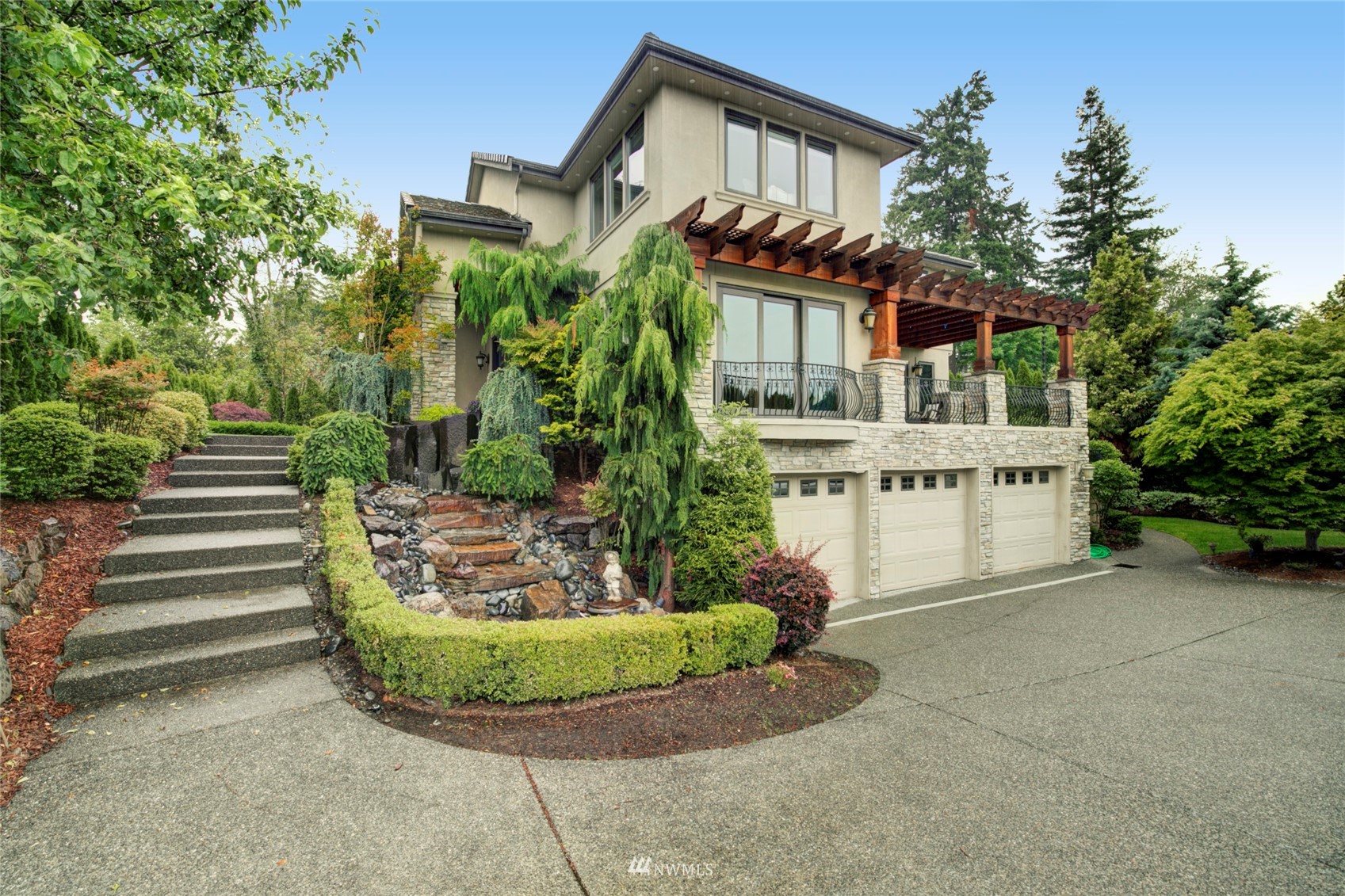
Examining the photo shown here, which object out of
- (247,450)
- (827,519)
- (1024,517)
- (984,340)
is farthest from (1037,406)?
(247,450)

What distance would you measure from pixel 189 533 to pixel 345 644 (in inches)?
113

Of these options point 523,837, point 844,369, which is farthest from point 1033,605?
point 523,837

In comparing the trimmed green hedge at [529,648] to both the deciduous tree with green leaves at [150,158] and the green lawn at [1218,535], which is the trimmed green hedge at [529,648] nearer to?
the deciduous tree with green leaves at [150,158]

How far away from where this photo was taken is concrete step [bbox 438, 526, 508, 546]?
7348 mm

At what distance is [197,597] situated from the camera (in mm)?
5461

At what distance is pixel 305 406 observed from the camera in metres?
16.2

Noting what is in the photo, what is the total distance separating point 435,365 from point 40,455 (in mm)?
6886

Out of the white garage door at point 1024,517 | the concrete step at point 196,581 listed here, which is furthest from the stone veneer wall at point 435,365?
the white garage door at point 1024,517

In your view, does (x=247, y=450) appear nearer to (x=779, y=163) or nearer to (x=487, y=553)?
(x=487, y=553)

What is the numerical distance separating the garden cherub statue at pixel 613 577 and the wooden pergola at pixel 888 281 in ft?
A: 14.5

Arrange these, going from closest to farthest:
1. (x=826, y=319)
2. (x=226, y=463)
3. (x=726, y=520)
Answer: (x=726, y=520) → (x=226, y=463) → (x=826, y=319)

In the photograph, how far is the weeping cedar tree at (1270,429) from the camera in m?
9.86

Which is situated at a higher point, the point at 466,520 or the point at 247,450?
the point at 247,450

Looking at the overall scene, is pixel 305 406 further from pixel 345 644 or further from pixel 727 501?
pixel 727 501
